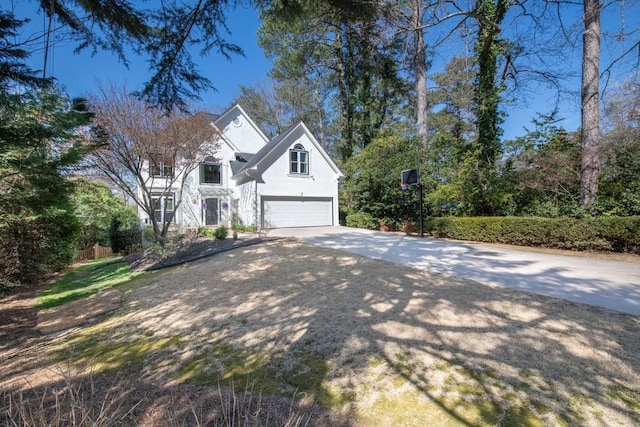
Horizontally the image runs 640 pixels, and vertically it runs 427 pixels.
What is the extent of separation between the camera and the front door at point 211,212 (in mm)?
18250

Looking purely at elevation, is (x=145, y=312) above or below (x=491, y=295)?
below

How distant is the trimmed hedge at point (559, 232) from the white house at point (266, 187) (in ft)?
28.6

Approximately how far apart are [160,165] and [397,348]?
10.5m

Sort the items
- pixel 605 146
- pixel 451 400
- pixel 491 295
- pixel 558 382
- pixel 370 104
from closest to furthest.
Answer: pixel 451 400, pixel 558 382, pixel 491 295, pixel 605 146, pixel 370 104

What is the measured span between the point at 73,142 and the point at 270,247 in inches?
226

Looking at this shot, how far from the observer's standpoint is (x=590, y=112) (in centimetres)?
943

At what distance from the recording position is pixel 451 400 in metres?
2.27

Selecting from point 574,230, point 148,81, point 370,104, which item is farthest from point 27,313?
point 370,104

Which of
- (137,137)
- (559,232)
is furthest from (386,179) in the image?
(137,137)

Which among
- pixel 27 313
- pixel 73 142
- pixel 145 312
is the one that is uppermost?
pixel 73 142

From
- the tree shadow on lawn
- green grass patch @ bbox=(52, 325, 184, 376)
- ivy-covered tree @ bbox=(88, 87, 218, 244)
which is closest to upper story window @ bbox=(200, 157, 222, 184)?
ivy-covered tree @ bbox=(88, 87, 218, 244)

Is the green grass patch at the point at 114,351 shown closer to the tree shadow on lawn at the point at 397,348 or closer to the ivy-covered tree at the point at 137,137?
the tree shadow on lawn at the point at 397,348

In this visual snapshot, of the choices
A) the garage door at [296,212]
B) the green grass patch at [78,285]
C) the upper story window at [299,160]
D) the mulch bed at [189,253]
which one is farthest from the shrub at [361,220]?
the green grass patch at [78,285]

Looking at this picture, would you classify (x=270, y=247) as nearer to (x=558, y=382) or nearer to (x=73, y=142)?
(x=73, y=142)
